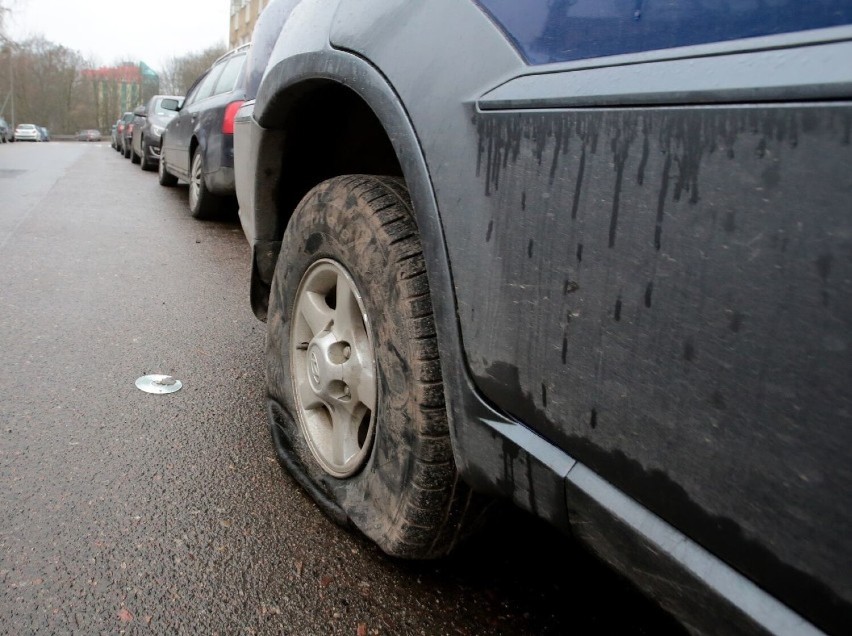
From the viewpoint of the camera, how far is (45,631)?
1.58m

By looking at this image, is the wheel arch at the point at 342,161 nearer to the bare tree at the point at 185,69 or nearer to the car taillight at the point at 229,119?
the car taillight at the point at 229,119

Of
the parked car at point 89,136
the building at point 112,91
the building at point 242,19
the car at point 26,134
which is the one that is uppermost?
the building at point 242,19

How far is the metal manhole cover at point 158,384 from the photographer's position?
294 centimetres

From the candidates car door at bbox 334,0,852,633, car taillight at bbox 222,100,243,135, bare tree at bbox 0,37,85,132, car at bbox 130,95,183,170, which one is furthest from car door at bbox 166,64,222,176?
bare tree at bbox 0,37,85,132

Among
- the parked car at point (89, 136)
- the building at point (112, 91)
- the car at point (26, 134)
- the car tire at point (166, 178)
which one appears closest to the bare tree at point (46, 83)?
the building at point (112, 91)

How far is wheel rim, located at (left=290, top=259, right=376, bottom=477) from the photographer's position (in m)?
1.87

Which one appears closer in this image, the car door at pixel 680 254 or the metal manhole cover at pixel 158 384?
the car door at pixel 680 254

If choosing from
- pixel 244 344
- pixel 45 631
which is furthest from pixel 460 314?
pixel 244 344

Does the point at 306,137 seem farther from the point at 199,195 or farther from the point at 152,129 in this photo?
the point at 152,129

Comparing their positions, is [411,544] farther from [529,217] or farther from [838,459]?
[838,459]

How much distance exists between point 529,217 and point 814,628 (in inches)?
27.8

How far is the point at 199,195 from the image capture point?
291 inches

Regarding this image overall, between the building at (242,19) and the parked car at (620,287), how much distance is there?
43523 millimetres

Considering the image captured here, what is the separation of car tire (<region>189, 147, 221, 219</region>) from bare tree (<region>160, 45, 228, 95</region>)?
42.3 metres
